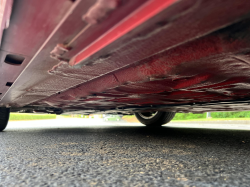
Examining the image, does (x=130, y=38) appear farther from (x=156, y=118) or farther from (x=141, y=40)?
(x=156, y=118)

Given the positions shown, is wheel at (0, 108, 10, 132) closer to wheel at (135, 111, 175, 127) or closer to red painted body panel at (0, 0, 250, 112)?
red painted body panel at (0, 0, 250, 112)

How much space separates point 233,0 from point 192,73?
479 mm

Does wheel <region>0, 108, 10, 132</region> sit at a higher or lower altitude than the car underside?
lower

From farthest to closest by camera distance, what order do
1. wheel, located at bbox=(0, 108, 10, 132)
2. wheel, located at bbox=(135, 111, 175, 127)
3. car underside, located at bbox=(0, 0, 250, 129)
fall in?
1. wheel, located at bbox=(135, 111, 175, 127)
2. wheel, located at bbox=(0, 108, 10, 132)
3. car underside, located at bbox=(0, 0, 250, 129)

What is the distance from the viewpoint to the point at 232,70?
2.57 feet

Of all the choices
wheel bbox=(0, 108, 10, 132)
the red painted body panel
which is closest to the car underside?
the red painted body panel

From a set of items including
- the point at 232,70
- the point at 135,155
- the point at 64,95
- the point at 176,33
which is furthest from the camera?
the point at 64,95

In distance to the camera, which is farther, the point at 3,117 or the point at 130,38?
the point at 3,117

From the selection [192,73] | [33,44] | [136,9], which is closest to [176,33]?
[136,9]

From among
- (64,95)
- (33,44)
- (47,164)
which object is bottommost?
(47,164)

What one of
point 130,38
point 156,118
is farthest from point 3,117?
point 130,38

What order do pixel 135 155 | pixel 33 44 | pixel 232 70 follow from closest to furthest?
pixel 33 44, pixel 232 70, pixel 135 155

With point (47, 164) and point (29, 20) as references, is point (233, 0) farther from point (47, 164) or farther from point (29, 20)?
point (47, 164)

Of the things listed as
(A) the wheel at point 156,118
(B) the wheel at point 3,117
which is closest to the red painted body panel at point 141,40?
(B) the wheel at point 3,117
